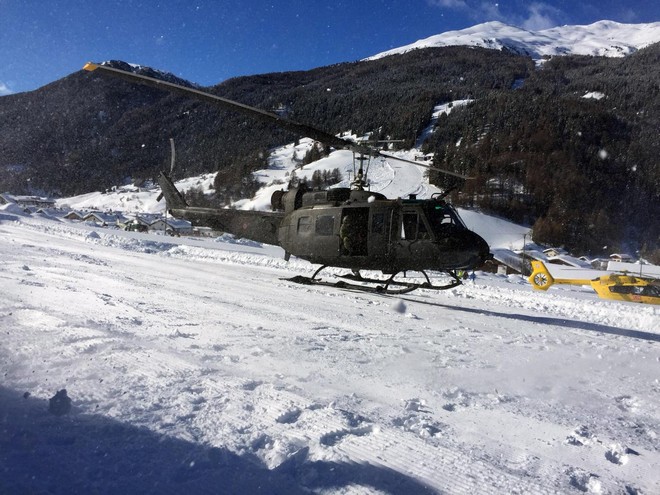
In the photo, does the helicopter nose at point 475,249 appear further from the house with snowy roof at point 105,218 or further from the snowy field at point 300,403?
the house with snowy roof at point 105,218

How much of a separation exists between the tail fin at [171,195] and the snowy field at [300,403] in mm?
8471

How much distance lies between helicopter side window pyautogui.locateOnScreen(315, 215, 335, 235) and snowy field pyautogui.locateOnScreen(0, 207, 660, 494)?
3507 mm

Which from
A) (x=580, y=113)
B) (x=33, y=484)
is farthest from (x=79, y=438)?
(x=580, y=113)

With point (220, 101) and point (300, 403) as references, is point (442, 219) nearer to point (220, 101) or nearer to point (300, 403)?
point (220, 101)

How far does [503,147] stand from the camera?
99625mm

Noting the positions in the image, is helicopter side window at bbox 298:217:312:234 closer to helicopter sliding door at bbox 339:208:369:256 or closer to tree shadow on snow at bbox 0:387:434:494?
helicopter sliding door at bbox 339:208:369:256

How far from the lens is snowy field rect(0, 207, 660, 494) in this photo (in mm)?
1648

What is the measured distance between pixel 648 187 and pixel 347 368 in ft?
373

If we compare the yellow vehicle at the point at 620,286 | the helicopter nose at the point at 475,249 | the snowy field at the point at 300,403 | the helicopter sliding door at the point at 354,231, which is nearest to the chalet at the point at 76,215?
the helicopter sliding door at the point at 354,231

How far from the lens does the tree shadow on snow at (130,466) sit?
145cm

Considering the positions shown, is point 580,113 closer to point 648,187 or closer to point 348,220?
point 648,187

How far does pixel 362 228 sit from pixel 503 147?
4089 inches

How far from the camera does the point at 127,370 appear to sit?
2629 millimetres

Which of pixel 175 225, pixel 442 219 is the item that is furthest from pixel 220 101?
pixel 175 225
